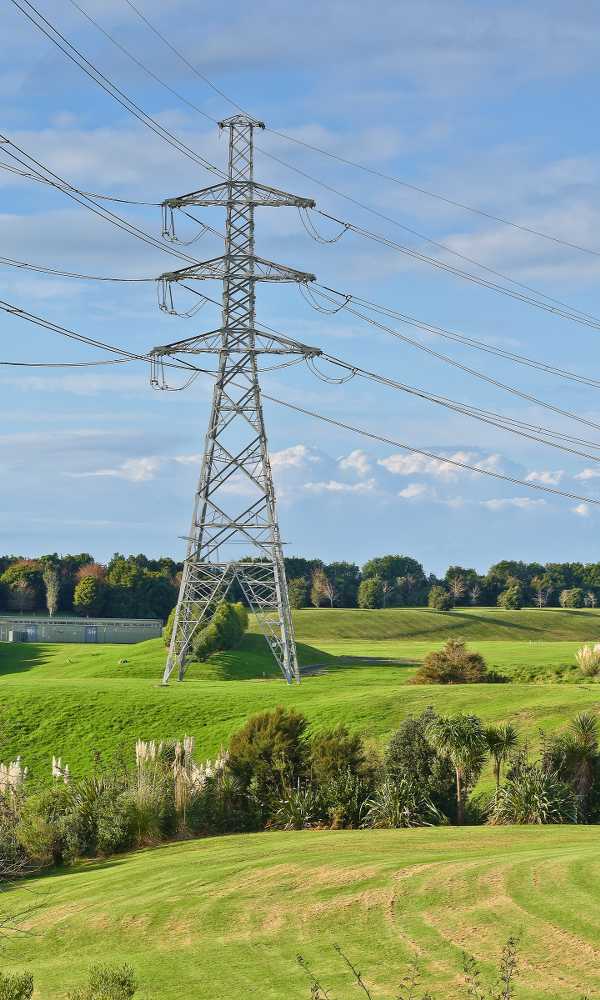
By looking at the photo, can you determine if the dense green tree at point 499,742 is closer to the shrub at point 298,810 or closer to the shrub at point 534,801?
the shrub at point 534,801

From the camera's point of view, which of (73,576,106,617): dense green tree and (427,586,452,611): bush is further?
(427,586,452,611): bush

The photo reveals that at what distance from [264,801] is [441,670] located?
19.7m

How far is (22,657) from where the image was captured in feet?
251

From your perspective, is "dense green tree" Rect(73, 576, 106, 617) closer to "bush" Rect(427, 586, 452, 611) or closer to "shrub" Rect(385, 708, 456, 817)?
"bush" Rect(427, 586, 452, 611)

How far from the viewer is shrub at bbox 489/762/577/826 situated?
28688 millimetres

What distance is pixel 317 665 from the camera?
6644 cm

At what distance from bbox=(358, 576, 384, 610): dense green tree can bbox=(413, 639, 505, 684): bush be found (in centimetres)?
9616

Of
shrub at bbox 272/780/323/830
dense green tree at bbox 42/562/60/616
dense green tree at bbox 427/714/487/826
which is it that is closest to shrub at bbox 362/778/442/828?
dense green tree at bbox 427/714/487/826

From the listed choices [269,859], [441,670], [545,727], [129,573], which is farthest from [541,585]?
[269,859]

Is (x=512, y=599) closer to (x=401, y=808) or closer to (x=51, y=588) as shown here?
(x=51, y=588)

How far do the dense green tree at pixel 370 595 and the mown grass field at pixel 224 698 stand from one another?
74.5m

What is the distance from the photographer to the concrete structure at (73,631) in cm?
10081

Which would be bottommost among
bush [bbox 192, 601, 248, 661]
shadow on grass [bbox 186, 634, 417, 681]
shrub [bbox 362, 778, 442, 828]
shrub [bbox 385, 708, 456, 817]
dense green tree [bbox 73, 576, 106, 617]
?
shrub [bbox 362, 778, 442, 828]

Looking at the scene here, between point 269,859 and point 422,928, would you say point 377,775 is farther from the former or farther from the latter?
point 422,928
